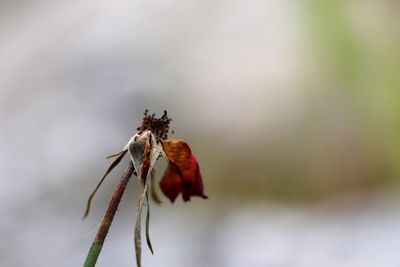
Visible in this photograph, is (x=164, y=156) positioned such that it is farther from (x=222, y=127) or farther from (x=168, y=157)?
(x=222, y=127)

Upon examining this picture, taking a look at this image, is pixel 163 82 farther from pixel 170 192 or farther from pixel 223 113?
pixel 170 192

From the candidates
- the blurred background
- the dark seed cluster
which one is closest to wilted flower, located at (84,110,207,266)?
the dark seed cluster

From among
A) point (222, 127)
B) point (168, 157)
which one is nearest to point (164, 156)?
point (168, 157)

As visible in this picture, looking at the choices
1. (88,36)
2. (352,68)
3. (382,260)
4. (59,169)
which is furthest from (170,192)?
(88,36)

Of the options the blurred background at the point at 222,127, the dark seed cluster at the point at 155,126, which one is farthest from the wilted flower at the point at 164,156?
the blurred background at the point at 222,127

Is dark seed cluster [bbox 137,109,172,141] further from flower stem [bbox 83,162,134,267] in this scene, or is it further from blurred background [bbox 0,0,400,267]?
blurred background [bbox 0,0,400,267]

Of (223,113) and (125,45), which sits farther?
(125,45)

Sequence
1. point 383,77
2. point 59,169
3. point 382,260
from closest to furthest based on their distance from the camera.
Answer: point 382,260 < point 59,169 < point 383,77
